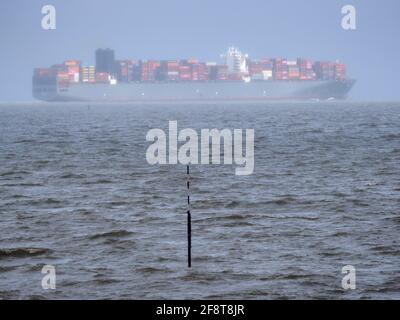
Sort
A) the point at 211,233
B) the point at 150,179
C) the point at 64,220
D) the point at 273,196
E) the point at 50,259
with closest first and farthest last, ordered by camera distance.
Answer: the point at 50,259, the point at 211,233, the point at 64,220, the point at 273,196, the point at 150,179

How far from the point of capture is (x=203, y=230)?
21312mm

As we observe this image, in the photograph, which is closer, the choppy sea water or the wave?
the choppy sea water

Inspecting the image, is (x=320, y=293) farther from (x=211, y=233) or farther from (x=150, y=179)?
(x=150, y=179)

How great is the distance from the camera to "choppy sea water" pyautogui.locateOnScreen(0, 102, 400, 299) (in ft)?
51.5

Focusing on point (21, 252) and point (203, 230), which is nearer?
point (21, 252)

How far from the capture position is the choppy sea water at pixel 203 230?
15.7 meters

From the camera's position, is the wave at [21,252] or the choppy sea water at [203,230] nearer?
the choppy sea water at [203,230]

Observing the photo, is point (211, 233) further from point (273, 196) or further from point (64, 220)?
point (273, 196)

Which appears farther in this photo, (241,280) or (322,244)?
(322,244)

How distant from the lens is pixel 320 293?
591 inches

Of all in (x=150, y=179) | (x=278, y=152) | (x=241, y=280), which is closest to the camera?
(x=241, y=280)
